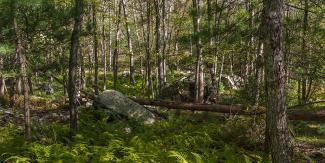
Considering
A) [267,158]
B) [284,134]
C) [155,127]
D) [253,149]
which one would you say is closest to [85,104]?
[155,127]

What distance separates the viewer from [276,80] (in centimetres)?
781

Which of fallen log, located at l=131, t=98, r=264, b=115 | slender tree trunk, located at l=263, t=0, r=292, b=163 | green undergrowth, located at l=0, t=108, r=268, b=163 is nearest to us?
slender tree trunk, located at l=263, t=0, r=292, b=163

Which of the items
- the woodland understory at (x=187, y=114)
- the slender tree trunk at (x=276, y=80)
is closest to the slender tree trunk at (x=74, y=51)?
the woodland understory at (x=187, y=114)

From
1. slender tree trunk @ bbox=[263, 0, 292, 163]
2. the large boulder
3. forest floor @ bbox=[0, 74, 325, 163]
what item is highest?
slender tree trunk @ bbox=[263, 0, 292, 163]

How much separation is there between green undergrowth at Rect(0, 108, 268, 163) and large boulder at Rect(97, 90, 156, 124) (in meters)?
0.51

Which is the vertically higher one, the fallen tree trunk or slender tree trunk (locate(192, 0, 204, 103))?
slender tree trunk (locate(192, 0, 204, 103))

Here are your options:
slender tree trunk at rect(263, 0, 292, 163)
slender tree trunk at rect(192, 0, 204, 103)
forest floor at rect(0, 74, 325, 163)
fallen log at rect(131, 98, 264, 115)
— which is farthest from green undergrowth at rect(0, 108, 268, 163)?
slender tree trunk at rect(192, 0, 204, 103)

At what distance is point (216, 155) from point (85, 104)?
1094 centimetres

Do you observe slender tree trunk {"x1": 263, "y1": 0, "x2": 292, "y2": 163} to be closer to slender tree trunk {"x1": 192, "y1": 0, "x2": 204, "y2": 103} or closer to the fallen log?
the fallen log

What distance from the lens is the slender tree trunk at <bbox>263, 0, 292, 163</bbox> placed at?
7.74 meters

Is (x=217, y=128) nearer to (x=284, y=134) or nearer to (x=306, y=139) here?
(x=306, y=139)

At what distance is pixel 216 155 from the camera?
10312 millimetres

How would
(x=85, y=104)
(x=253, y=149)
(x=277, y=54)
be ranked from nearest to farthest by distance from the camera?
(x=277, y=54) < (x=253, y=149) < (x=85, y=104)

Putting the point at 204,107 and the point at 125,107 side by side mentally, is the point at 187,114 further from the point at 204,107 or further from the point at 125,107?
the point at 125,107
